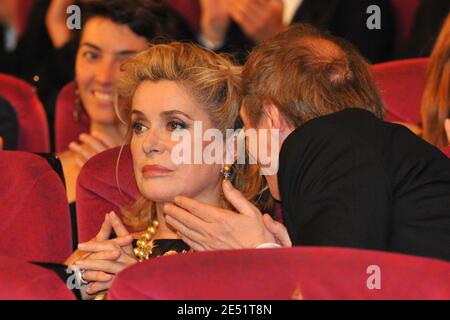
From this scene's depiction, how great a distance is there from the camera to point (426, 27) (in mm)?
3311

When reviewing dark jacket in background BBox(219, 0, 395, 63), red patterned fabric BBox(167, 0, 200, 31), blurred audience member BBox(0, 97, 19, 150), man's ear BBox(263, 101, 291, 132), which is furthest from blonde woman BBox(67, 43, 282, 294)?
red patterned fabric BBox(167, 0, 200, 31)

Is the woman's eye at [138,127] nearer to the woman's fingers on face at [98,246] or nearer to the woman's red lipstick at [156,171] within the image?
the woman's red lipstick at [156,171]

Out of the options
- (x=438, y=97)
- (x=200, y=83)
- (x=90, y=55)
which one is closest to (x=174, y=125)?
(x=200, y=83)

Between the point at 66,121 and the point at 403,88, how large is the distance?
1.04 m

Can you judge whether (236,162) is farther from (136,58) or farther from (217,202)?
(136,58)

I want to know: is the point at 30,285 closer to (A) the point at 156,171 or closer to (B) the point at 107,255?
(B) the point at 107,255

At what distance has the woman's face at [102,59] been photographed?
308 cm

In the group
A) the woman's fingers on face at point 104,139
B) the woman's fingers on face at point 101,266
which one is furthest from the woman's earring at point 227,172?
the woman's fingers on face at point 104,139

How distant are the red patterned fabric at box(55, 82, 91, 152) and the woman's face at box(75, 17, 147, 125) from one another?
0.22 ft

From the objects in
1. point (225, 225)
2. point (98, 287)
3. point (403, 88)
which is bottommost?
point (98, 287)

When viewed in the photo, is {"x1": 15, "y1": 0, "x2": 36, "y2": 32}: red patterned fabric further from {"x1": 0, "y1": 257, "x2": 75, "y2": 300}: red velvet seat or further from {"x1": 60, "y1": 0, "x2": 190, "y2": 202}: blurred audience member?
{"x1": 0, "y1": 257, "x2": 75, "y2": 300}: red velvet seat

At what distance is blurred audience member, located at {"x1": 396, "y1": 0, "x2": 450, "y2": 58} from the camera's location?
3266mm

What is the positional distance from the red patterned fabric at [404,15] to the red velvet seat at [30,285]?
8.08 ft
